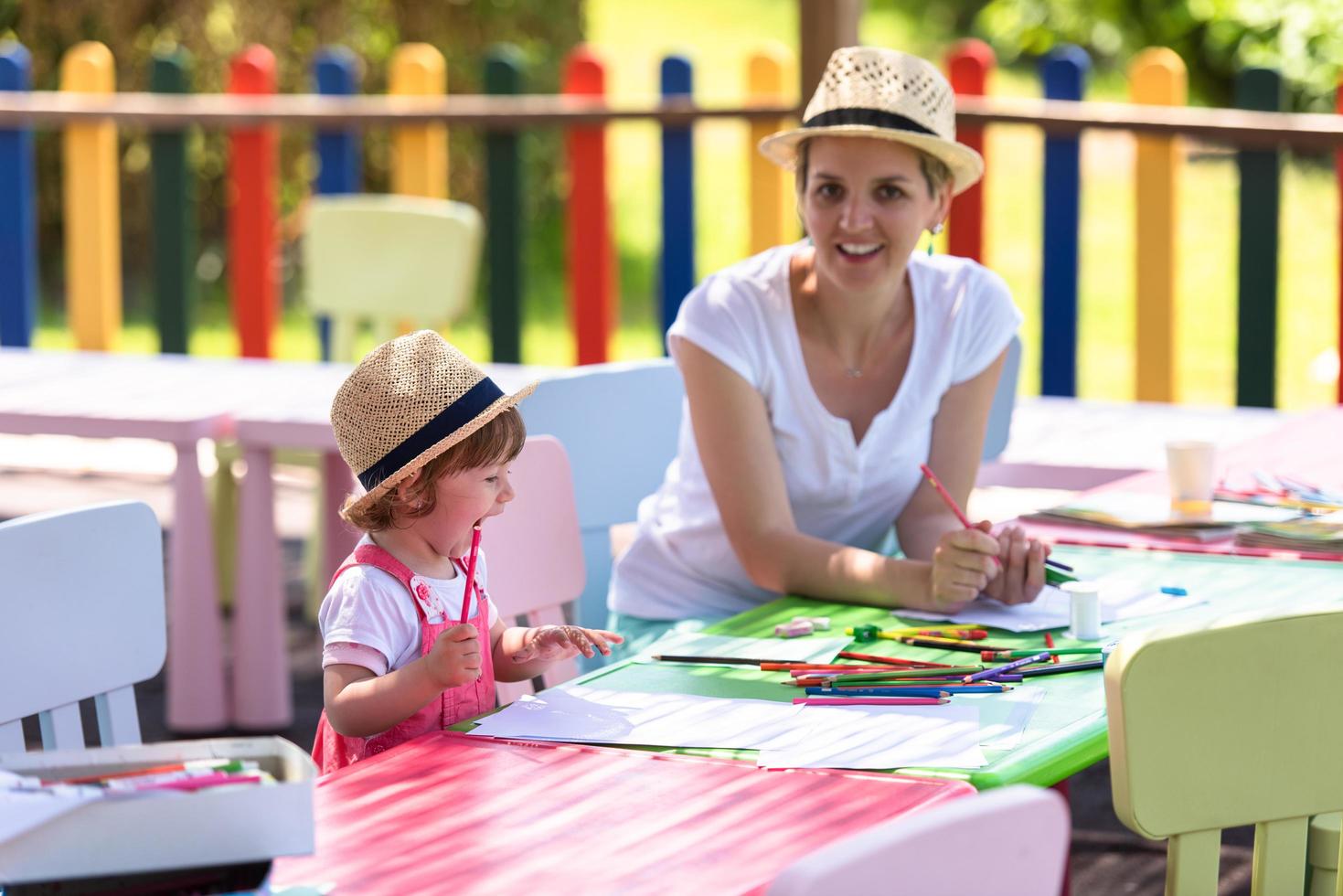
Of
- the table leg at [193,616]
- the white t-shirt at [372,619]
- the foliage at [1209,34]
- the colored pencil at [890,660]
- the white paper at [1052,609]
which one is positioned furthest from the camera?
the foliage at [1209,34]

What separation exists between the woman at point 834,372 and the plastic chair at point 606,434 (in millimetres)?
63

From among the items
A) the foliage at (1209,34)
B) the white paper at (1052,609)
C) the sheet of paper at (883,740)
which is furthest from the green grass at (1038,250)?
the sheet of paper at (883,740)

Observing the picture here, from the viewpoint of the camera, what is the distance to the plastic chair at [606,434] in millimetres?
2988

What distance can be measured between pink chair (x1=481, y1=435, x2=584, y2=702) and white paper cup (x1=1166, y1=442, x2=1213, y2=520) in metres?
0.89

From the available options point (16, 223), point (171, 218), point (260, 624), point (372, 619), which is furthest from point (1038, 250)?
point (372, 619)

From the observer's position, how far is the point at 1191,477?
9.61ft

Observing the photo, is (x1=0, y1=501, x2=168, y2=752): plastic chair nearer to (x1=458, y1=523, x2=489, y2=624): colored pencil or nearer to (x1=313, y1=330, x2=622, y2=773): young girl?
(x1=313, y1=330, x2=622, y2=773): young girl

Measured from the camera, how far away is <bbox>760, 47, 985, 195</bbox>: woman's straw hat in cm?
→ 283

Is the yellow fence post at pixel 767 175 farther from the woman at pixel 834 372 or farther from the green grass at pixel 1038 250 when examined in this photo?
the woman at pixel 834 372

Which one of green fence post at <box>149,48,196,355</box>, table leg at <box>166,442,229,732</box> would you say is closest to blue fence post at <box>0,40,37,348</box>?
green fence post at <box>149,48,196,355</box>

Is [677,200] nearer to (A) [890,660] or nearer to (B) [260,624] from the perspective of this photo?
(B) [260,624]

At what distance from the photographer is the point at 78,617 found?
2.23m

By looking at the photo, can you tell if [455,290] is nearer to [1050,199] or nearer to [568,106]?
[568,106]

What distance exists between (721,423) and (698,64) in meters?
10.1
